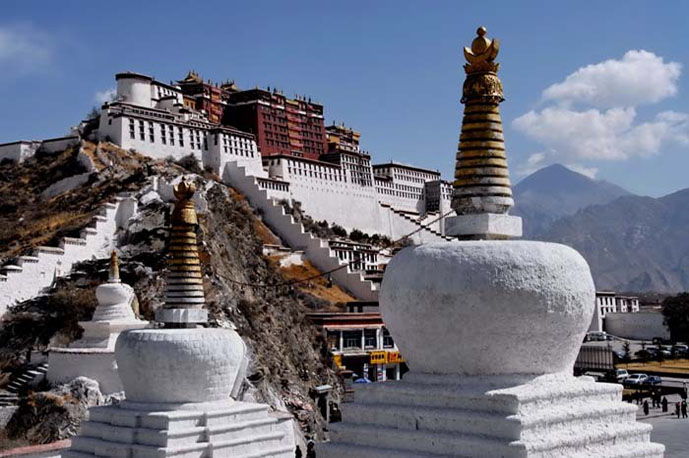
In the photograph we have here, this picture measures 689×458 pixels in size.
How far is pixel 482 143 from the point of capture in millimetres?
8922

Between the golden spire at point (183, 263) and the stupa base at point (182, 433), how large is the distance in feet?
6.36

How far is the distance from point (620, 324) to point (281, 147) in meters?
31.4

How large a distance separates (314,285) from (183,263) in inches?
1457

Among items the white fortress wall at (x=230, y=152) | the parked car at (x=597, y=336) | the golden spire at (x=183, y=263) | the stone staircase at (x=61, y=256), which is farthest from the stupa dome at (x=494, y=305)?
the parked car at (x=597, y=336)

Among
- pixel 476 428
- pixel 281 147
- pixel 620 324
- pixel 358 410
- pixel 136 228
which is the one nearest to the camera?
pixel 476 428

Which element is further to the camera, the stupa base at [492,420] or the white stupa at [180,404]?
the white stupa at [180,404]

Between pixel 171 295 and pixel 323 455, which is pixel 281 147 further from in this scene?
pixel 323 455

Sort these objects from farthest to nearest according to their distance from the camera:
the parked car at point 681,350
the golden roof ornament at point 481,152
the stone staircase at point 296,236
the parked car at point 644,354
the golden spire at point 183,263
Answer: the parked car at point 681,350, the stone staircase at point 296,236, the parked car at point 644,354, the golden spire at point 183,263, the golden roof ornament at point 481,152

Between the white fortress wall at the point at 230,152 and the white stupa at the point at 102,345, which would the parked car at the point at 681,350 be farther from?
the white stupa at the point at 102,345

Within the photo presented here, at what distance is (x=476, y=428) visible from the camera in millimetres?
7691

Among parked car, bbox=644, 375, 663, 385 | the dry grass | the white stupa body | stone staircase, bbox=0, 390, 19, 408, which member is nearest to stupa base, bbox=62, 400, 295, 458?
the white stupa body

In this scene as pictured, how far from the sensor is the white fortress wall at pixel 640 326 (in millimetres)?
65688

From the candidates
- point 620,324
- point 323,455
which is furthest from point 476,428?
point 620,324

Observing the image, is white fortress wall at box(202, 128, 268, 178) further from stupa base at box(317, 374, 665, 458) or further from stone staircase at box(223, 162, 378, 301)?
stupa base at box(317, 374, 665, 458)
